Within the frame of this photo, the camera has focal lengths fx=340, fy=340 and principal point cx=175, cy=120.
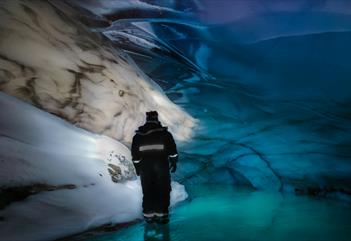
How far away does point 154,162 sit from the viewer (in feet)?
20.0

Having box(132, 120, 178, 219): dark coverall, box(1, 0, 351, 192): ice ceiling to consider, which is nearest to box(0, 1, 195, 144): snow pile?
box(1, 0, 351, 192): ice ceiling

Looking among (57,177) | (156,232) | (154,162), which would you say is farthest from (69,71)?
(156,232)

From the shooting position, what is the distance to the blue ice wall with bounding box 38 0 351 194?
7133mm

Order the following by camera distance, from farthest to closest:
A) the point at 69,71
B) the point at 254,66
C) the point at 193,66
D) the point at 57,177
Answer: the point at 193,66 < the point at 254,66 < the point at 69,71 < the point at 57,177

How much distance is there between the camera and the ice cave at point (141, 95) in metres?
5.43

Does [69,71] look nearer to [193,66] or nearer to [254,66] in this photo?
[193,66]

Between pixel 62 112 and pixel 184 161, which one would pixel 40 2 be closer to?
pixel 62 112

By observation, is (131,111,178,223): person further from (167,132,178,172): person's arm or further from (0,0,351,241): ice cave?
(0,0,351,241): ice cave

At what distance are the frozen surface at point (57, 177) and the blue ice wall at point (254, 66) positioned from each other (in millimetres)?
2613

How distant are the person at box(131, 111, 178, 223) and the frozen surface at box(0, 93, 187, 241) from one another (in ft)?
2.15

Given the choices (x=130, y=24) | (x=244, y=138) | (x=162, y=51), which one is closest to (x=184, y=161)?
(x=244, y=138)

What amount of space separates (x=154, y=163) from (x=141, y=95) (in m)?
3.34

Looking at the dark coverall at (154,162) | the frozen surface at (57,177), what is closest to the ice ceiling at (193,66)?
the frozen surface at (57,177)

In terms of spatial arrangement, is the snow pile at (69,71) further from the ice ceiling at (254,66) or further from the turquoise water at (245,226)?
the turquoise water at (245,226)
